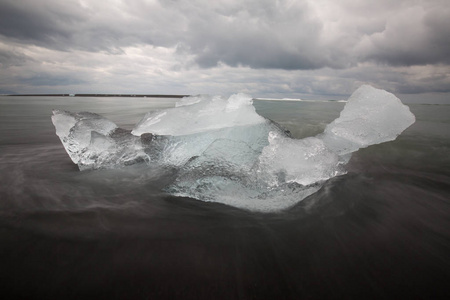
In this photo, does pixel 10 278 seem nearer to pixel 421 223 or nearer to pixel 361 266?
pixel 361 266

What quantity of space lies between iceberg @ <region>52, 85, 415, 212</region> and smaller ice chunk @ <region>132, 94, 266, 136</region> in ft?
0.04

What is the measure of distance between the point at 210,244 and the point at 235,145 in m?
1.44

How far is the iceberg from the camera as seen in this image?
2.25 metres

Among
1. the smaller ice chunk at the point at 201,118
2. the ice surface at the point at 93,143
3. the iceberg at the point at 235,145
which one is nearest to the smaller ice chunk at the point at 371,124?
the iceberg at the point at 235,145

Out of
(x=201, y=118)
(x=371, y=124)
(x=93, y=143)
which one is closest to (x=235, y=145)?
(x=201, y=118)

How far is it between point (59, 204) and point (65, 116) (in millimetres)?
1982

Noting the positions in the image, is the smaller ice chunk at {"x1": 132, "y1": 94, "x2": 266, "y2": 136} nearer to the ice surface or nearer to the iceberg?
the iceberg

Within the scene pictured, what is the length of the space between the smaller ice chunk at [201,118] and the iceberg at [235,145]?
0.01 m

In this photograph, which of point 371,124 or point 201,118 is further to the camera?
point 371,124

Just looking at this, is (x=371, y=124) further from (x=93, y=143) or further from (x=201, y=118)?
(x=93, y=143)

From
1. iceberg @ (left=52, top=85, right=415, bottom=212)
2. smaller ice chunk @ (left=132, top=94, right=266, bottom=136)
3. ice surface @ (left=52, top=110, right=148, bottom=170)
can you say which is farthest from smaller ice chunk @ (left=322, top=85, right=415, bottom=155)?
ice surface @ (left=52, top=110, right=148, bottom=170)

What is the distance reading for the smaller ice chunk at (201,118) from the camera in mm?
2963

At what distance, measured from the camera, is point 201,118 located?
3066 millimetres

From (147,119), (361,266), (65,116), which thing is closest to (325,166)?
(361,266)
